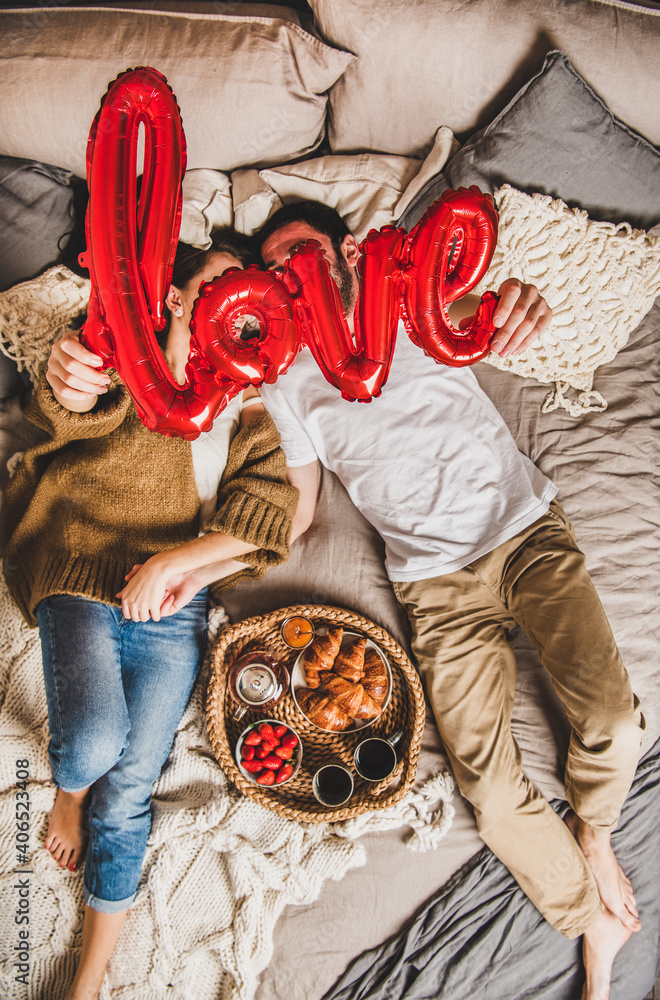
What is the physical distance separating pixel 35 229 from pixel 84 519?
0.68 metres

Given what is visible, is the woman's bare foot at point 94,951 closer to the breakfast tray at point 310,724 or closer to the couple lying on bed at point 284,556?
the couple lying on bed at point 284,556

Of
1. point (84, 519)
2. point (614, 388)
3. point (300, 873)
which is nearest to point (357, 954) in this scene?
point (300, 873)

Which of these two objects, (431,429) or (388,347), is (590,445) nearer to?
(431,429)

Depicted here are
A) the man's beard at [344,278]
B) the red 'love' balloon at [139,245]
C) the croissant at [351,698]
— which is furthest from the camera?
the croissant at [351,698]

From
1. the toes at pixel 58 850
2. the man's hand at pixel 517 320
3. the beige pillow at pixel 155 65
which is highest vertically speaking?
the beige pillow at pixel 155 65

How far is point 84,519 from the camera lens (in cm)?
127

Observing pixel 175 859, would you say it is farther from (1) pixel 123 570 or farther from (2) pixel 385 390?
(2) pixel 385 390

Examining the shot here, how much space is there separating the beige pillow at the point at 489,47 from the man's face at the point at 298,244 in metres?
0.50

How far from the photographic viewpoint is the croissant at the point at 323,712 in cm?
126

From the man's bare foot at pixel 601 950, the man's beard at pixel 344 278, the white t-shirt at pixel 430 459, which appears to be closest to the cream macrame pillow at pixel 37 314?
the white t-shirt at pixel 430 459

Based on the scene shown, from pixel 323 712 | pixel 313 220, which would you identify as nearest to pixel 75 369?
pixel 313 220

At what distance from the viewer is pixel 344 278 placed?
3.47 ft

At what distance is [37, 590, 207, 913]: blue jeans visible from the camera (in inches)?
45.8

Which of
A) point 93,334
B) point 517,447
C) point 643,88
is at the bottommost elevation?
point 517,447
